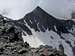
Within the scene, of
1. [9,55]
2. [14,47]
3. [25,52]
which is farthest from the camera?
[14,47]

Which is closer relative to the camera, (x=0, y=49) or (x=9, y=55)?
(x=9, y=55)

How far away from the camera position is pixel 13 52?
16950 cm

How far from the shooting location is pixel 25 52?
173250 millimetres

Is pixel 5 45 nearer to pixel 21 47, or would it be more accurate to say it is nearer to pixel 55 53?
pixel 21 47

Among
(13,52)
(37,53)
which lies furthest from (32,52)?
(13,52)

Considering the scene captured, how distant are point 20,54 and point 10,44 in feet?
98.2

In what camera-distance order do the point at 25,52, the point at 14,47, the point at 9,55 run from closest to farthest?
the point at 9,55 < the point at 25,52 < the point at 14,47

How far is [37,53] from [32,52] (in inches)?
155

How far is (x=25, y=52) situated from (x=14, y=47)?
14.9 m

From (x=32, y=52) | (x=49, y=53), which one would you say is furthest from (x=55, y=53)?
(x=32, y=52)

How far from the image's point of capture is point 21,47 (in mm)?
187625

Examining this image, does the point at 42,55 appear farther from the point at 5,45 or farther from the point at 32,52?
the point at 5,45

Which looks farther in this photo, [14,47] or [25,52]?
[14,47]

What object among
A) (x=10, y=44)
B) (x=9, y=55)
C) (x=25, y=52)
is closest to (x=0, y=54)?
(x=9, y=55)
